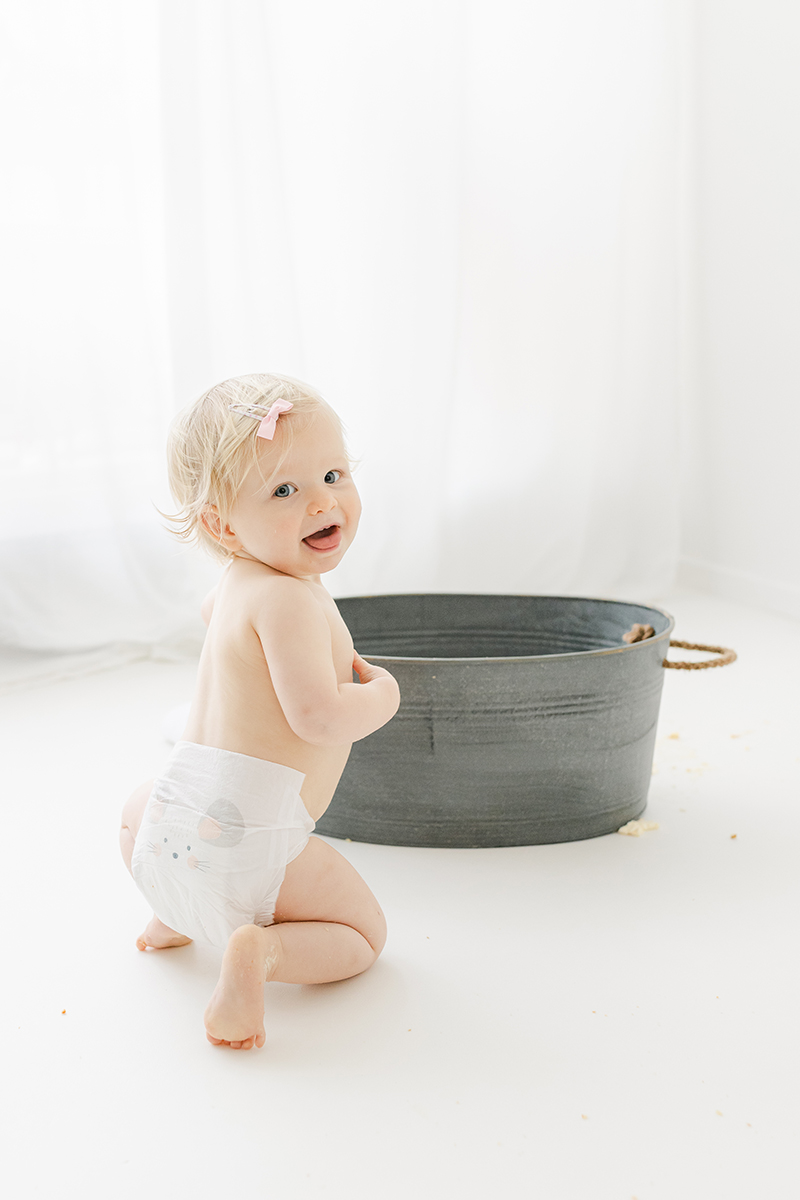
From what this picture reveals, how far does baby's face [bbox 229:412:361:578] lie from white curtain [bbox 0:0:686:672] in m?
1.15

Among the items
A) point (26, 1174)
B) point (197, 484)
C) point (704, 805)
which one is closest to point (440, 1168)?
point (26, 1174)

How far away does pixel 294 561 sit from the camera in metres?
0.85

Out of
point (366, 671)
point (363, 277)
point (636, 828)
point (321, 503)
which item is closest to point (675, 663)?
point (636, 828)

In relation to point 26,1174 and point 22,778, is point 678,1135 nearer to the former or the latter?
point 26,1174

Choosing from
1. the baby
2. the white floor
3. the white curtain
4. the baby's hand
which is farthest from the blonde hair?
the white curtain

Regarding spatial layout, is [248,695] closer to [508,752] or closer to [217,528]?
[217,528]

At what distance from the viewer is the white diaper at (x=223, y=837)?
2.71 ft

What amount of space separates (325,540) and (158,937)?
389mm

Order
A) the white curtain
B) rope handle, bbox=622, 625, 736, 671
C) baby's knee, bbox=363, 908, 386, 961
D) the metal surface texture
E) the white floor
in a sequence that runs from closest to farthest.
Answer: the white floor → baby's knee, bbox=363, 908, 386, 961 → the metal surface texture → rope handle, bbox=622, 625, 736, 671 → the white curtain

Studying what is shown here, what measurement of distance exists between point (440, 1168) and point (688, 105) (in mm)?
2426

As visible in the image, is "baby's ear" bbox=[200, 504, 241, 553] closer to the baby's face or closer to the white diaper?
the baby's face

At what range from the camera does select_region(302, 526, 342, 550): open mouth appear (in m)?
0.85

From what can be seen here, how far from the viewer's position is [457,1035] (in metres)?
0.81

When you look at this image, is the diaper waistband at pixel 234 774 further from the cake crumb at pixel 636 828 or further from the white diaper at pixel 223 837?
the cake crumb at pixel 636 828
